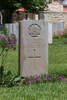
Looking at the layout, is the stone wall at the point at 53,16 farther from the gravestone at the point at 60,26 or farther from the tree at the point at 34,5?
the tree at the point at 34,5

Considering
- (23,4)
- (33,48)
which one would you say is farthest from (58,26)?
(33,48)

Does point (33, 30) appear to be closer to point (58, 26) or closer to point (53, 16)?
point (58, 26)

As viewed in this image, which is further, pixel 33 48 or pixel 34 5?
pixel 34 5

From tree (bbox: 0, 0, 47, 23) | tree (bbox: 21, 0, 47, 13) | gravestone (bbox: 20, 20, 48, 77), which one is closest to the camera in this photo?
gravestone (bbox: 20, 20, 48, 77)

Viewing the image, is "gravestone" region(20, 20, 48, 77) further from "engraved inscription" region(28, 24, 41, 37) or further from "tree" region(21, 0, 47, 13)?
"tree" region(21, 0, 47, 13)

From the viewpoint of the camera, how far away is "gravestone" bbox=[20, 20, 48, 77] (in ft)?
33.2

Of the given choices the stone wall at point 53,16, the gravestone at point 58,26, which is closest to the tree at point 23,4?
the stone wall at point 53,16

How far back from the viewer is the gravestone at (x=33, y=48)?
1012 cm

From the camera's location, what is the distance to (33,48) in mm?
10203

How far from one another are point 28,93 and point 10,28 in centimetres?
2176

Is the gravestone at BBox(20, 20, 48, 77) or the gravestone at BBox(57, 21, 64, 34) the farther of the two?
the gravestone at BBox(57, 21, 64, 34)

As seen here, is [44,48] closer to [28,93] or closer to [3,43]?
[3,43]

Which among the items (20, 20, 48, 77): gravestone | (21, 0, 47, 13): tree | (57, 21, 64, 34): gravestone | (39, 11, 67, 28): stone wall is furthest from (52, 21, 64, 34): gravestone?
(20, 20, 48, 77): gravestone

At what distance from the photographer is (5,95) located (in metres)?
7.51
